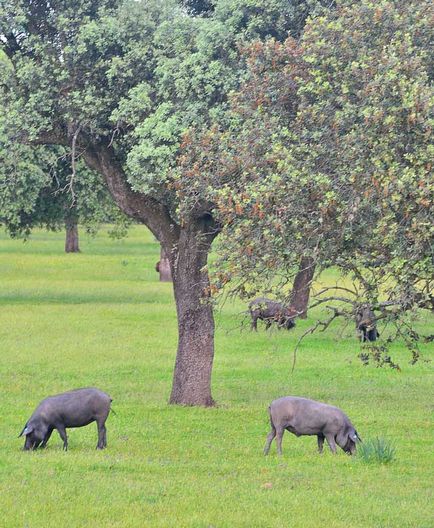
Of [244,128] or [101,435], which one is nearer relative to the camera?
[101,435]

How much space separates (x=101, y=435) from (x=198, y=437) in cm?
246

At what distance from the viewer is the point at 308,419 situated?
18.8m

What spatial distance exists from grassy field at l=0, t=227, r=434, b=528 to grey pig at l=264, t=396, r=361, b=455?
410 mm

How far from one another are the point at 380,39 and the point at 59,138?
9.10 meters

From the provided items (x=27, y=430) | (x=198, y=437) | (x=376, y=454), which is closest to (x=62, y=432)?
(x=27, y=430)

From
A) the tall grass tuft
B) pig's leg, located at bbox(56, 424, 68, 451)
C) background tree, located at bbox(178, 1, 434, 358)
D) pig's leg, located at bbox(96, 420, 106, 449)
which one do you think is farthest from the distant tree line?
pig's leg, located at bbox(56, 424, 68, 451)

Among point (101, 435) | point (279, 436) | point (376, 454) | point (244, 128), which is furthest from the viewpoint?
point (244, 128)

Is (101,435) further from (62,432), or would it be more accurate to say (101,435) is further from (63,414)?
(63,414)

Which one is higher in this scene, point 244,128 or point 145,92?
point 145,92

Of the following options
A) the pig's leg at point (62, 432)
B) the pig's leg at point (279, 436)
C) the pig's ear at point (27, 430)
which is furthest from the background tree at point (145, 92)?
the pig's ear at point (27, 430)

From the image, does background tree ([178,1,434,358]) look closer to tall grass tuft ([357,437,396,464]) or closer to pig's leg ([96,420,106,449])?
tall grass tuft ([357,437,396,464])

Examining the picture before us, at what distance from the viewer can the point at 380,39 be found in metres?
18.7

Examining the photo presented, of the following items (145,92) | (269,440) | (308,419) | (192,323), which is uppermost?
(145,92)

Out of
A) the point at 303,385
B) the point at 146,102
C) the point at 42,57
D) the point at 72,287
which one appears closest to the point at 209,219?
the point at 146,102
